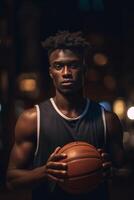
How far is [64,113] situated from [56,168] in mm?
566

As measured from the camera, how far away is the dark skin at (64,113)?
14.7 feet

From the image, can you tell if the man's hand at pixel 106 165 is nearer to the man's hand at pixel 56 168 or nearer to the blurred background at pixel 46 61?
the man's hand at pixel 56 168

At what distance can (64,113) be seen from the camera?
4629 mm

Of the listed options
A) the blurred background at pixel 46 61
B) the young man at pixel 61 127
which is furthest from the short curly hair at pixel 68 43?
the blurred background at pixel 46 61

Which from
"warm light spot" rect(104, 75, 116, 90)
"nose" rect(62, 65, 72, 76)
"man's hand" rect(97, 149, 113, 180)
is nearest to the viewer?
"man's hand" rect(97, 149, 113, 180)

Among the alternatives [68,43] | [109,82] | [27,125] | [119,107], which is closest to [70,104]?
[27,125]

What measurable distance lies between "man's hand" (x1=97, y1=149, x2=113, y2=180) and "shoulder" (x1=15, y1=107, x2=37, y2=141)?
0.57m

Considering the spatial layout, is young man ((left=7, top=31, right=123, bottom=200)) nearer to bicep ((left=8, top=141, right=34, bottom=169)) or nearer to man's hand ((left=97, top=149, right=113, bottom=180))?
bicep ((left=8, top=141, right=34, bottom=169))

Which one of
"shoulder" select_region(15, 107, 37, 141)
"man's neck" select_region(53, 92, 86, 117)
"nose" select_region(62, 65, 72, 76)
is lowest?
"shoulder" select_region(15, 107, 37, 141)

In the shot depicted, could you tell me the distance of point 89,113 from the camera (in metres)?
4.64

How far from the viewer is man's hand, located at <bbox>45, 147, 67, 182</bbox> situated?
422 cm

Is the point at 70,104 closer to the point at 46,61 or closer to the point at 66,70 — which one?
the point at 66,70

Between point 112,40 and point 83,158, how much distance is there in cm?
1518

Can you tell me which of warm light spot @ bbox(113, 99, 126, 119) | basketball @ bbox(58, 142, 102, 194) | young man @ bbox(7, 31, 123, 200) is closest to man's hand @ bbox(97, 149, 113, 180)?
basketball @ bbox(58, 142, 102, 194)
